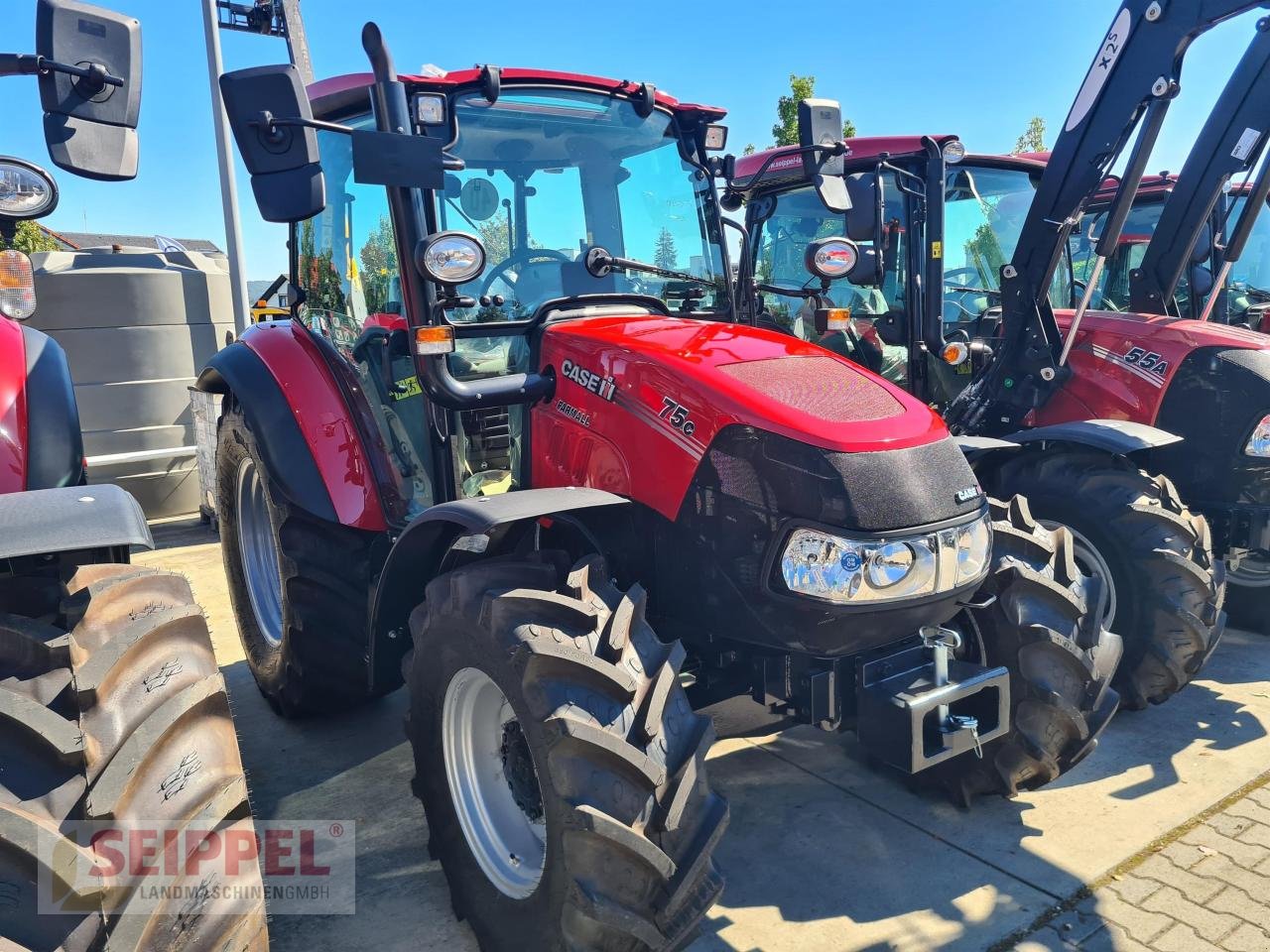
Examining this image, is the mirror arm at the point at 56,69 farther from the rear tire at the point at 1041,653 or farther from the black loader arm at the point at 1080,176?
the black loader arm at the point at 1080,176

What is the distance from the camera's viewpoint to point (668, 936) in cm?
202

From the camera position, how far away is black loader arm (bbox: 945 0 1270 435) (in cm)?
414

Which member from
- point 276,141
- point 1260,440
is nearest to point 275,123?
point 276,141

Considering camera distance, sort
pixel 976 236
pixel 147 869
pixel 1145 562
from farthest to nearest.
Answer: pixel 976 236
pixel 1145 562
pixel 147 869

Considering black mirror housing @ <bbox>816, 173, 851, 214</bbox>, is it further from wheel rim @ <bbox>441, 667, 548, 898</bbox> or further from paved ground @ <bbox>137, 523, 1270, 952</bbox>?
wheel rim @ <bbox>441, 667, 548, 898</bbox>

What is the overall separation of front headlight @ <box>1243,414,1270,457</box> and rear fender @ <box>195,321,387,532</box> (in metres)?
3.86

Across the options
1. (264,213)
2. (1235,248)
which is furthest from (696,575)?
(1235,248)

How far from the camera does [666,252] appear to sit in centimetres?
342

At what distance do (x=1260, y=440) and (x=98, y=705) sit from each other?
4661 millimetres

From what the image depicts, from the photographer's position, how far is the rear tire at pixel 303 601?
3.36 meters

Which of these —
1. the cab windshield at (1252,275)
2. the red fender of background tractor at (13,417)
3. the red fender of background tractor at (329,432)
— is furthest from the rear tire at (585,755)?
the cab windshield at (1252,275)

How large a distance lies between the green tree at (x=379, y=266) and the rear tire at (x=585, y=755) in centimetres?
125

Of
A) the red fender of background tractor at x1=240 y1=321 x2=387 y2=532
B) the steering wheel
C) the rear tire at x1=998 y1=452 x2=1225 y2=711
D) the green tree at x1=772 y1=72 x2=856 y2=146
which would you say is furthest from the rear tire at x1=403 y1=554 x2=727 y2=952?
the green tree at x1=772 y1=72 x2=856 y2=146

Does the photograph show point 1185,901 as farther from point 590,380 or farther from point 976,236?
point 976,236
